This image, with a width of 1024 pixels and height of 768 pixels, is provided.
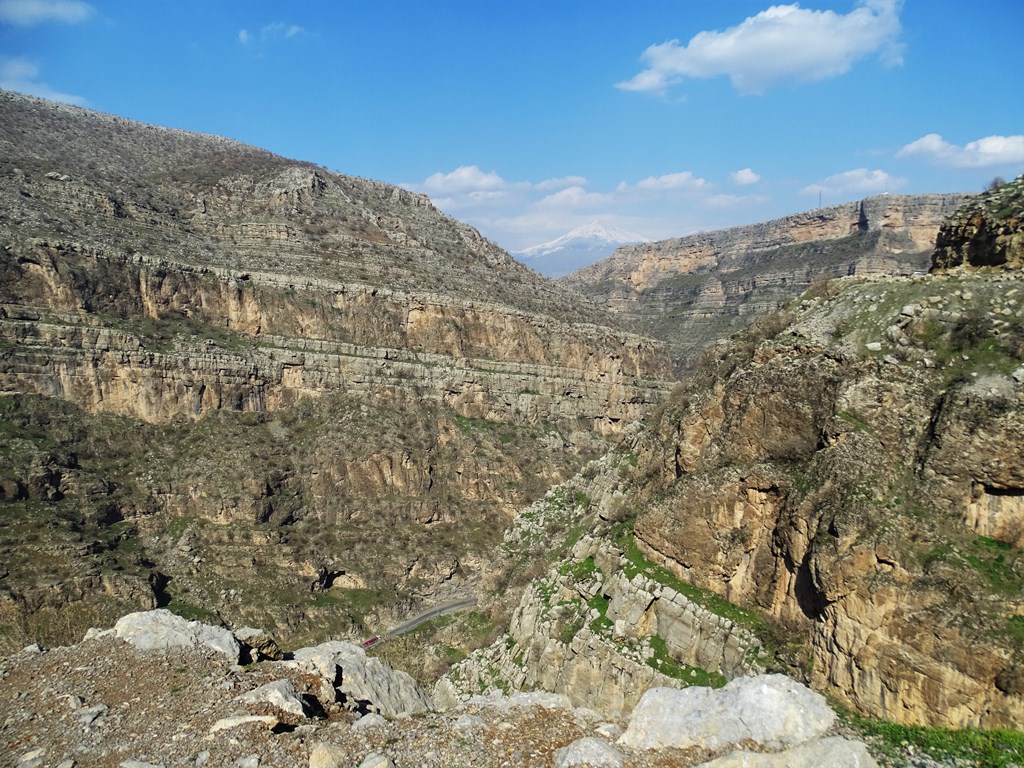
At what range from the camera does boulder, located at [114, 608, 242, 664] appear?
17.3 meters

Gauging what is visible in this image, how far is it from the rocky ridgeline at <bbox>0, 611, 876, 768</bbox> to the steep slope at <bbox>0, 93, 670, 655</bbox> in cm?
3519

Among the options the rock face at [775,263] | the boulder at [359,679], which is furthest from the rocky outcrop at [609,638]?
the rock face at [775,263]

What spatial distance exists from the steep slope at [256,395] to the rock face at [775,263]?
5657 centimetres

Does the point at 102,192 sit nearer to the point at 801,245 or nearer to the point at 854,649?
the point at 854,649

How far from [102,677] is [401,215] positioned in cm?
10449

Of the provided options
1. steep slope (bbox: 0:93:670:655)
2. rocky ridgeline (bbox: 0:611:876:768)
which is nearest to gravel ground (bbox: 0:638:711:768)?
rocky ridgeline (bbox: 0:611:876:768)

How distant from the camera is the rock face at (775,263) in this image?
466ft

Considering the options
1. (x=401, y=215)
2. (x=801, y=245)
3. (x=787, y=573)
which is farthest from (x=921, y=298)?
(x=801, y=245)

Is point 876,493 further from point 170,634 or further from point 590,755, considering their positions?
point 170,634

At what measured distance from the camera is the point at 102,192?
79.8 metres

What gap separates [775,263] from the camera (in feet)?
552

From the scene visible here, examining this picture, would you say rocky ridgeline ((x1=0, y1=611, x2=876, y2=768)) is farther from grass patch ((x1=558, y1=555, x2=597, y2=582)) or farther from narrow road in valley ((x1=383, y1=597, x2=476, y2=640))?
narrow road in valley ((x1=383, y1=597, x2=476, y2=640))

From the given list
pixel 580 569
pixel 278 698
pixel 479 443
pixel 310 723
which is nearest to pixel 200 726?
pixel 278 698

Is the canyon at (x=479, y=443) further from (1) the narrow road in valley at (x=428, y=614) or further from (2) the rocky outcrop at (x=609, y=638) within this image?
(1) the narrow road in valley at (x=428, y=614)
